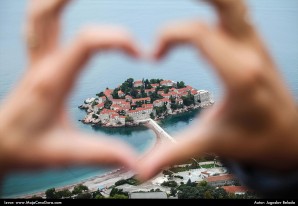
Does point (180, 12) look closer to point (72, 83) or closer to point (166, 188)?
point (166, 188)

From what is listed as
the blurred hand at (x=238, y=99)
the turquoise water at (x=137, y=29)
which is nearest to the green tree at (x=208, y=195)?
the turquoise water at (x=137, y=29)

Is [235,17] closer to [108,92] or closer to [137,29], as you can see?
[137,29]

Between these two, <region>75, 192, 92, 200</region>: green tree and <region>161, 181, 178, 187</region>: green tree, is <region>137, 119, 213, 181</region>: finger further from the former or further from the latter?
<region>75, 192, 92, 200</region>: green tree

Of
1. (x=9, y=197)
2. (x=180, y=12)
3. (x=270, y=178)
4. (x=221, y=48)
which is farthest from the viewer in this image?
(x=9, y=197)

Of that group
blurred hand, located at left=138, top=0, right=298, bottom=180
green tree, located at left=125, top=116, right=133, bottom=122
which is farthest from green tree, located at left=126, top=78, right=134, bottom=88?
blurred hand, located at left=138, top=0, right=298, bottom=180

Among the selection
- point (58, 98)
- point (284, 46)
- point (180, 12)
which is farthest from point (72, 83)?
point (284, 46)

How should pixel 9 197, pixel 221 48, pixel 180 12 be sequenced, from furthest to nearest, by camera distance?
1. pixel 9 197
2. pixel 180 12
3. pixel 221 48

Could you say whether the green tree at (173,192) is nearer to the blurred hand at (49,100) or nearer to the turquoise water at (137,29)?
the turquoise water at (137,29)

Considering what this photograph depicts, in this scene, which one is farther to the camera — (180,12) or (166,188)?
(166,188)
